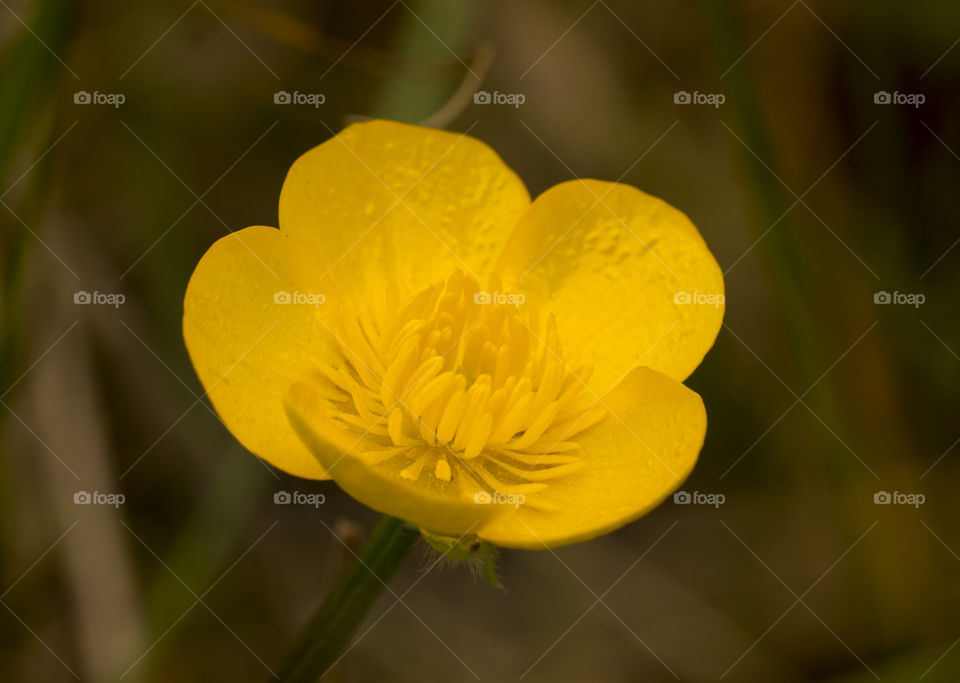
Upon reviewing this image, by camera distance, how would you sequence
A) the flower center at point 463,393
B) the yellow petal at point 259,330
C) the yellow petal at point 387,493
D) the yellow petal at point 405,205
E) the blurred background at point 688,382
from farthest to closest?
the blurred background at point 688,382, the yellow petal at point 405,205, the flower center at point 463,393, the yellow petal at point 259,330, the yellow petal at point 387,493

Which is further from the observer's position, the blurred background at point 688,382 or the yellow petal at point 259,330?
the blurred background at point 688,382

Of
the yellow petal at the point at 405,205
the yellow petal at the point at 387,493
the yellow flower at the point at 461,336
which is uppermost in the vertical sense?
the yellow petal at the point at 405,205

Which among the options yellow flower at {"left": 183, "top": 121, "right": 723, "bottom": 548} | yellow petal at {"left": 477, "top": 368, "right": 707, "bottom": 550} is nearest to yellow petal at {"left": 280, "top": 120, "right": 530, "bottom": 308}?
yellow flower at {"left": 183, "top": 121, "right": 723, "bottom": 548}

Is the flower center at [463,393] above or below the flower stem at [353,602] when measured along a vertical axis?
above

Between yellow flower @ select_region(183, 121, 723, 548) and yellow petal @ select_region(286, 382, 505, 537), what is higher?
yellow flower @ select_region(183, 121, 723, 548)

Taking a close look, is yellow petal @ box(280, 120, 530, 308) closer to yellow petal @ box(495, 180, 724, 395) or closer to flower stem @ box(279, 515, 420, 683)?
yellow petal @ box(495, 180, 724, 395)

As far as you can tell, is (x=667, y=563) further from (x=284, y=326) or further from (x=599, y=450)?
(x=284, y=326)

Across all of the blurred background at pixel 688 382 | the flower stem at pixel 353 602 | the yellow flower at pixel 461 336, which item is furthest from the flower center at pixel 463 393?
the blurred background at pixel 688 382

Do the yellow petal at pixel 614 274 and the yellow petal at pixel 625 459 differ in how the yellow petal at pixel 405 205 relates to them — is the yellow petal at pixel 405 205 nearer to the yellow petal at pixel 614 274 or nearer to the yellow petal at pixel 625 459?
the yellow petal at pixel 614 274

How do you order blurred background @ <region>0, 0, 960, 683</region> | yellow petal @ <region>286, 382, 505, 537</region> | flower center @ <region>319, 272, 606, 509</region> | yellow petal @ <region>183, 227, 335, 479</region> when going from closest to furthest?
1. yellow petal @ <region>286, 382, 505, 537</region>
2. yellow petal @ <region>183, 227, 335, 479</region>
3. flower center @ <region>319, 272, 606, 509</region>
4. blurred background @ <region>0, 0, 960, 683</region>
